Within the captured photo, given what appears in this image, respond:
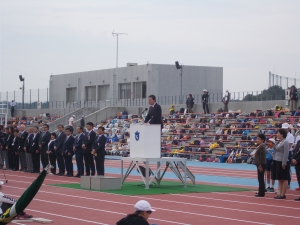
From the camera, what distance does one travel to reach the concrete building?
5409cm

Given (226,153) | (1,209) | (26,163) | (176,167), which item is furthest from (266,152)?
(226,153)

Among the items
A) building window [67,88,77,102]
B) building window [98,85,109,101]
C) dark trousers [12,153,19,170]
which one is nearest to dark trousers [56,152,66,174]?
dark trousers [12,153,19,170]

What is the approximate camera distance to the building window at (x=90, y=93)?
6014 cm

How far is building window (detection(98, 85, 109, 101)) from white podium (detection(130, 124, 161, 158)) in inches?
1586

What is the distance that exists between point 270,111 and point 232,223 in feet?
84.3

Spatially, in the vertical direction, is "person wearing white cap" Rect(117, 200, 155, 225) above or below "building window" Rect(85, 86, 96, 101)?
below

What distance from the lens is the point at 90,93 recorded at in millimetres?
60656

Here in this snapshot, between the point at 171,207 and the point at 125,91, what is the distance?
42.9m

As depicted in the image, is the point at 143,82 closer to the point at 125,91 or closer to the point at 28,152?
the point at 125,91

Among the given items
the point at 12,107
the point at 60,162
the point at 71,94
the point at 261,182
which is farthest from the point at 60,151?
the point at 71,94

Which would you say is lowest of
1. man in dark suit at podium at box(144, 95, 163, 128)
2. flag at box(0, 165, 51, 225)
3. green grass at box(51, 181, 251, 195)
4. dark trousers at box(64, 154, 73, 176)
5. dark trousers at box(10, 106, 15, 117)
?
green grass at box(51, 181, 251, 195)

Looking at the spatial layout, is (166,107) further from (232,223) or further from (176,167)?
(232,223)

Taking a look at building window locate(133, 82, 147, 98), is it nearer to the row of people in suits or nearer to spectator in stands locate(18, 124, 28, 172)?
the row of people in suits

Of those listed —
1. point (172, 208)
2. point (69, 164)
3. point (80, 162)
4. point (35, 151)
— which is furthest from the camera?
point (35, 151)
